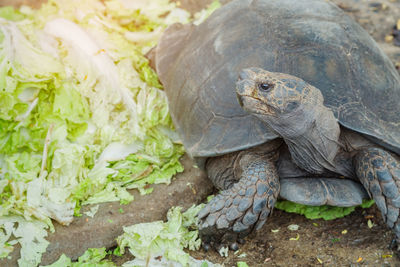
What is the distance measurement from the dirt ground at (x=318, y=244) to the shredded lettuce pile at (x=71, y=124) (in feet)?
2.34

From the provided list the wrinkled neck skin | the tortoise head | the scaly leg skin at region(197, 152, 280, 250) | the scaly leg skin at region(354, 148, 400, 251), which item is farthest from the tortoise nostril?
the scaly leg skin at region(354, 148, 400, 251)

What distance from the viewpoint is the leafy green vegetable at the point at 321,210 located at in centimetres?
348

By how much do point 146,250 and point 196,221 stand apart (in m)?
0.40

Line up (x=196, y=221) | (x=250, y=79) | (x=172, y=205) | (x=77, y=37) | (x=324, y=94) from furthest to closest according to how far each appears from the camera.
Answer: (x=77, y=37) < (x=172, y=205) < (x=196, y=221) < (x=324, y=94) < (x=250, y=79)

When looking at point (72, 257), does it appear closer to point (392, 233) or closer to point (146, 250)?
point (146, 250)

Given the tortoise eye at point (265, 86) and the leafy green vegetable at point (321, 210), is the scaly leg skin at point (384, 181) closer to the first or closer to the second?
the leafy green vegetable at point (321, 210)

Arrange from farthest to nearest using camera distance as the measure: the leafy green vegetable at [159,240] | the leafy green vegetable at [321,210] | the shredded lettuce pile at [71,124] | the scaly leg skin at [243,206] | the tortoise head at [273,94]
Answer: the shredded lettuce pile at [71,124]
the leafy green vegetable at [321,210]
the leafy green vegetable at [159,240]
the scaly leg skin at [243,206]
the tortoise head at [273,94]

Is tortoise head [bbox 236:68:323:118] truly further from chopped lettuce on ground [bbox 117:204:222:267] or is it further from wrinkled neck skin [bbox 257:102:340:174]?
chopped lettuce on ground [bbox 117:204:222:267]

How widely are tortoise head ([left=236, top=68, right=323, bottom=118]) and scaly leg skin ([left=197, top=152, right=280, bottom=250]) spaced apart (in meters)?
0.47

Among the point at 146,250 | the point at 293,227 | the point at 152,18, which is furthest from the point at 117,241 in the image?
the point at 152,18

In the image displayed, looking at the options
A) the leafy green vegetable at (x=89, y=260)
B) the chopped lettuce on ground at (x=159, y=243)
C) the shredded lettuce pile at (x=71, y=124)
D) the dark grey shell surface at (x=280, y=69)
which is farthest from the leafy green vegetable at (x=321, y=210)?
the leafy green vegetable at (x=89, y=260)

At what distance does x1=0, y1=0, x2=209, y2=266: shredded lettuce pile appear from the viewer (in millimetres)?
3586

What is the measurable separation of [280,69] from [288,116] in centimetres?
56

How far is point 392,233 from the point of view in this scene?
3.25m
